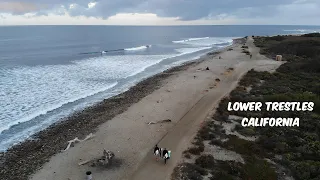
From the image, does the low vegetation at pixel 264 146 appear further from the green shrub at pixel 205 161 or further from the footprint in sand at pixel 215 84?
the footprint in sand at pixel 215 84

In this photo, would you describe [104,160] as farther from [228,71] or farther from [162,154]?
[228,71]

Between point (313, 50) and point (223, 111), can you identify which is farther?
point (313, 50)

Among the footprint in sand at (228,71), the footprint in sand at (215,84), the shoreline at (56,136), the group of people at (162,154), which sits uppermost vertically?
the footprint in sand at (228,71)

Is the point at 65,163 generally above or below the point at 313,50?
below

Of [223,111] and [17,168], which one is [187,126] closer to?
[223,111]

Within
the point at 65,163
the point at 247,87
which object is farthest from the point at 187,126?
the point at 247,87

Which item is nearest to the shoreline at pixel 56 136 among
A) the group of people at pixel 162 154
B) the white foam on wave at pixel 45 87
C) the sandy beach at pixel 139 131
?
the sandy beach at pixel 139 131

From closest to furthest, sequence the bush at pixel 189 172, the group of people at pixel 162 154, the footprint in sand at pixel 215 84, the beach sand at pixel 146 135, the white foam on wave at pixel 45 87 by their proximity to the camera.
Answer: the bush at pixel 189 172 → the beach sand at pixel 146 135 → the group of people at pixel 162 154 → the white foam on wave at pixel 45 87 → the footprint in sand at pixel 215 84

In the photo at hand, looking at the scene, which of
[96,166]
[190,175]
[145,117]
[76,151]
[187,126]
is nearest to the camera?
[190,175]
